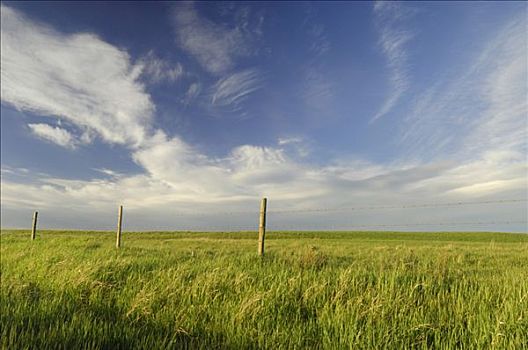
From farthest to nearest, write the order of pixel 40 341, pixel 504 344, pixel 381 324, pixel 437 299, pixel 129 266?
pixel 129 266 < pixel 437 299 < pixel 381 324 < pixel 504 344 < pixel 40 341

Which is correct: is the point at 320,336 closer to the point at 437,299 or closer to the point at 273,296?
the point at 273,296

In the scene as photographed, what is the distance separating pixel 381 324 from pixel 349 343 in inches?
25.9

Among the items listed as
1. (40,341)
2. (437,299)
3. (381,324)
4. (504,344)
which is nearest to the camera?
(40,341)

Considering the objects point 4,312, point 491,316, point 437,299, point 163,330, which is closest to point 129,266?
point 4,312

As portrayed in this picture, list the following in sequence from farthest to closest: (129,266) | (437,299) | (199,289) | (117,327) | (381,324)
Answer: (129,266), (199,289), (437,299), (381,324), (117,327)

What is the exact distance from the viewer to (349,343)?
341 centimetres

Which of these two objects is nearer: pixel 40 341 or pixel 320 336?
pixel 40 341

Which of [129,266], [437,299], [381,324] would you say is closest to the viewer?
[381,324]

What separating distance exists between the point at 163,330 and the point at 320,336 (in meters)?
1.84

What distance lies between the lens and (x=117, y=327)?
11.8 ft

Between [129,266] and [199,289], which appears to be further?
[129,266]

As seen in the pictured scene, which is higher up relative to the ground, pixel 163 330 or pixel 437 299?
pixel 437 299

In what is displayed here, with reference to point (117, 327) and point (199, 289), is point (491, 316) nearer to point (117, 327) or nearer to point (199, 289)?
point (199, 289)

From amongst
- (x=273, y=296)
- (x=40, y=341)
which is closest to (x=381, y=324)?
(x=273, y=296)
